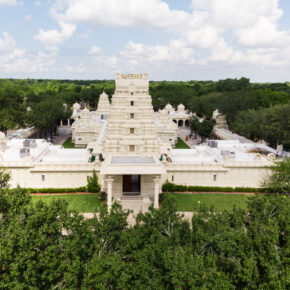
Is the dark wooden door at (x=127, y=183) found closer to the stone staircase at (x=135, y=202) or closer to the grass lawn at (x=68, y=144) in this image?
the stone staircase at (x=135, y=202)

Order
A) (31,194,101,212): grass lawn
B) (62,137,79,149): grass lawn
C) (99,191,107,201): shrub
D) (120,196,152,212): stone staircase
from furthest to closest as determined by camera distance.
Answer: (62,137,79,149): grass lawn
(99,191,107,201): shrub
(120,196,152,212): stone staircase
(31,194,101,212): grass lawn

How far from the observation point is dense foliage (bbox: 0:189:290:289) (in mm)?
11758

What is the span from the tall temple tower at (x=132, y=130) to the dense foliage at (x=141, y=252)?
1317 centimetres

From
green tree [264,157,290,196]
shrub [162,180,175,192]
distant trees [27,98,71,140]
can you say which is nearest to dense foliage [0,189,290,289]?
green tree [264,157,290,196]

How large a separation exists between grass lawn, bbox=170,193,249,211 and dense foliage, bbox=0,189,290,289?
10.4 metres

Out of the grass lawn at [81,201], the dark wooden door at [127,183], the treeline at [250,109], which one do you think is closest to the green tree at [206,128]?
the treeline at [250,109]

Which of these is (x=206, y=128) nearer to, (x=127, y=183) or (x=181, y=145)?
(x=181, y=145)

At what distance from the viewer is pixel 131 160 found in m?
26.0

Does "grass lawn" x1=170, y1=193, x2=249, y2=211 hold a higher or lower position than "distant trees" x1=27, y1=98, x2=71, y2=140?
lower

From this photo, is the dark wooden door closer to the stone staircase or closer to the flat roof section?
the stone staircase

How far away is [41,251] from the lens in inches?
501

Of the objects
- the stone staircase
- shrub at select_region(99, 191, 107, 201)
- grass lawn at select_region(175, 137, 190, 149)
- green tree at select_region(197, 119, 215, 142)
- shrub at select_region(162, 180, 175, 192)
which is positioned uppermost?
green tree at select_region(197, 119, 215, 142)

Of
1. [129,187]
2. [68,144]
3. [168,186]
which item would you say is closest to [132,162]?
[129,187]

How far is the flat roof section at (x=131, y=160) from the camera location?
25.3 meters
